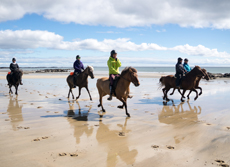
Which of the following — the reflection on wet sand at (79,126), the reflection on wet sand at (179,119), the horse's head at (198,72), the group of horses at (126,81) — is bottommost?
the reflection on wet sand at (179,119)

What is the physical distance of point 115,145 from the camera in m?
4.78

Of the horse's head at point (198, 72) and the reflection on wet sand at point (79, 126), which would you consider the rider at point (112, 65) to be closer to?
the reflection on wet sand at point (79, 126)

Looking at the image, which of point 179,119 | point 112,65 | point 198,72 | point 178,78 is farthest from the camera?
point 178,78

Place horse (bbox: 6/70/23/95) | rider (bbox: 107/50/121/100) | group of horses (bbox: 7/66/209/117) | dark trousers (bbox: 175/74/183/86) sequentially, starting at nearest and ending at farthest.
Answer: group of horses (bbox: 7/66/209/117), rider (bbox: 107/50/121/100), dark trousers (bbox: 175/74/183/86), horse (bbox: 6/70/23/95)

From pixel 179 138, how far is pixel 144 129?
3.91 feet

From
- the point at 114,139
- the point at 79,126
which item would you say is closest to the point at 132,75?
the point at 79,126

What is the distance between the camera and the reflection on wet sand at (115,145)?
4.00 m

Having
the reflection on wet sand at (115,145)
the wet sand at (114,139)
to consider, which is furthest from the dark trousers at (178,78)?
the reflection on wet sand at (115,145)

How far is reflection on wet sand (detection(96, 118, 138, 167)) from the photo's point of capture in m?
4.00

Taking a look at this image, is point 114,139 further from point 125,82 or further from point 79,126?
point 125,82

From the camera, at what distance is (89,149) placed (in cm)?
450

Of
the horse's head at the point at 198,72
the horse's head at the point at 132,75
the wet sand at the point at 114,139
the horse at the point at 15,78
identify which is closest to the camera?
the wet sand at the point at 114,139

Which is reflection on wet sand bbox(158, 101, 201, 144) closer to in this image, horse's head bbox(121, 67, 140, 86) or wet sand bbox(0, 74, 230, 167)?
wet sand bbox(0, 74, 230, 167)

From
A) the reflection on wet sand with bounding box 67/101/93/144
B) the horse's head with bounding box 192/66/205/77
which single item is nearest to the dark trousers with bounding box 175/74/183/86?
the horse's head with bounding box 192/66/205/77
